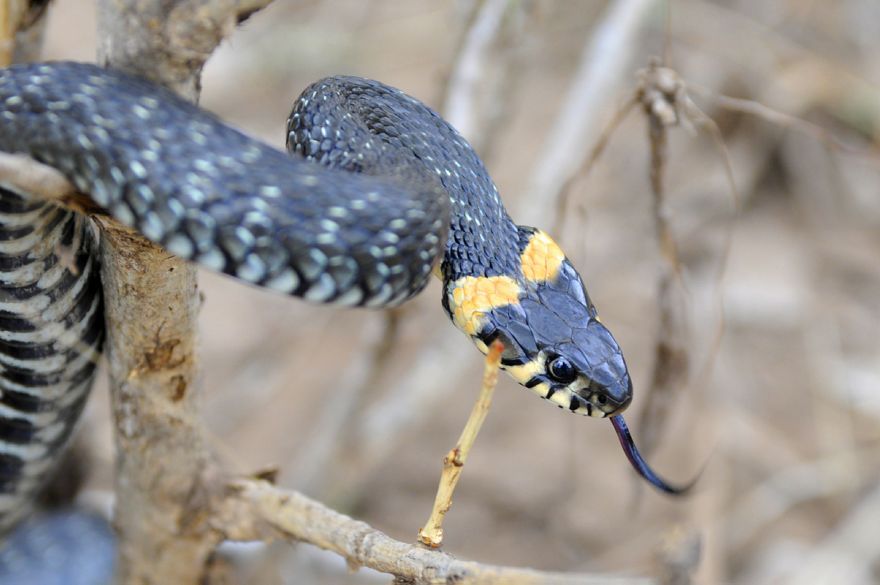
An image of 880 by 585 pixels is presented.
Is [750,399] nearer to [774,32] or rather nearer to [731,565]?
[731,565]

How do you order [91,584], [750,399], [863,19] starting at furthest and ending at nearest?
[863,19] → [750,399] → [91,584]

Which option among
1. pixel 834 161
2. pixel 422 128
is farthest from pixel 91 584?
pixel 834 161

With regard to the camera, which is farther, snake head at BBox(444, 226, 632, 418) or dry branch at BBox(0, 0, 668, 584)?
snake head at BBox(444, 226, 632, 418)

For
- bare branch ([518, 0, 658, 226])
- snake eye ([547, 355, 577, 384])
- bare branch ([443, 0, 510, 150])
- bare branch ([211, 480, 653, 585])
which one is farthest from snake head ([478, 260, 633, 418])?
bare branch ([518, 0, 658, 226])

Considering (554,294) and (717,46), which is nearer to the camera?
→ (554,294)

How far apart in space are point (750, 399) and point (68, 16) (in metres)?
7.31

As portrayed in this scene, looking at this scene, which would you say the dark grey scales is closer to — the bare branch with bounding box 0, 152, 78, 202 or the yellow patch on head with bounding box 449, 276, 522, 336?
the bare branch with bounding box 0, 152, 78, 202

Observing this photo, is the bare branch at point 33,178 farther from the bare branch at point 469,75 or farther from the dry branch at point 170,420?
the bare branch at point 469,75

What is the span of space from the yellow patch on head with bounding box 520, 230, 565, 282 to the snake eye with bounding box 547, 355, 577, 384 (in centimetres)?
32

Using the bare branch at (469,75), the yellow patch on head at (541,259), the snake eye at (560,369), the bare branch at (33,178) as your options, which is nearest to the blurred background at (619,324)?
the bare branch at (469,75)

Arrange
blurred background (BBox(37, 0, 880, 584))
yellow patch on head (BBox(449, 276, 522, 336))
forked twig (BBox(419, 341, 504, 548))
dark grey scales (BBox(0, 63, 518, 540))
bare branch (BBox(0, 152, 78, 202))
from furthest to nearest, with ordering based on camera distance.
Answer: blurred background (BBox(37, 0, 880, 584)) < yellow patch on head (BBox(449, 276, 522, 336)) < dark grey scales (BBox(0, 63, 518, 540)) < bare branch (BBox(0, 152, 78, 202)) < forked twig (BBox(419, 341, 504, 548))

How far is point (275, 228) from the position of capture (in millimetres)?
2449

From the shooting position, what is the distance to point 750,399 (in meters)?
6.60

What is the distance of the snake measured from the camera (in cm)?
241
